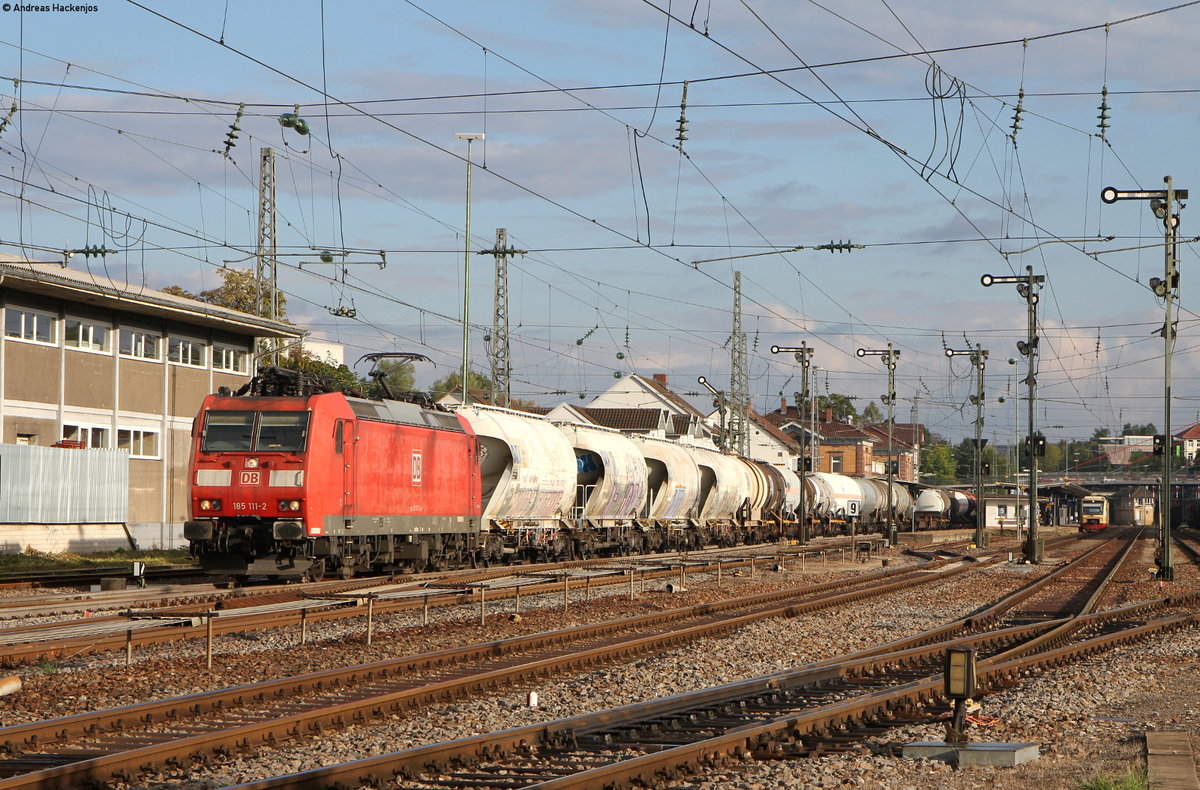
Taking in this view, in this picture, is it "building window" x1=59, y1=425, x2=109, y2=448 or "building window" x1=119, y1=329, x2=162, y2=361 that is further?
"building window" x1=119, y1=329, x2=162, y2=361

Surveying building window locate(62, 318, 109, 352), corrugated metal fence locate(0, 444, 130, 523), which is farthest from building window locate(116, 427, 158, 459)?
building window locate(62, 318, 109, 352)

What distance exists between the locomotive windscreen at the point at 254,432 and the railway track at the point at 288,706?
7.70 m

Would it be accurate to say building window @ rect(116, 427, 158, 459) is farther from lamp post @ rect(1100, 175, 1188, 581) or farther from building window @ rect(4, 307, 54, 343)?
lamp post @ rect(1100, 175, 1188, 581)

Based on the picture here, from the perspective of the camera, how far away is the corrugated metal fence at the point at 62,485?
3250 cm

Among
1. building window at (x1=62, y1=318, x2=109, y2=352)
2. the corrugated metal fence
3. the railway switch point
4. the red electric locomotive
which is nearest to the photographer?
the railway switch point

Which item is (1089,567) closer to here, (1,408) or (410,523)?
(410,523)

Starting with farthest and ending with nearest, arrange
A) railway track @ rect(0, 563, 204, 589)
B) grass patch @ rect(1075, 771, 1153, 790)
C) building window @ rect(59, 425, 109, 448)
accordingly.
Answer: building window @ rect(59, 425, 109, 448)
railway track @ rect(0, 563, 204, 589)
grass patch @ rect(1075, 771, 1153, 790)

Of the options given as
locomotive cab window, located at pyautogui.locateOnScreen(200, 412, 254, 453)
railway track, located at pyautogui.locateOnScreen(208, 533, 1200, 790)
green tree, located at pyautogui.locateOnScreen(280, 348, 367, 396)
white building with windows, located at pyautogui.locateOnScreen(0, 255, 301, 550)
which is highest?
green tree, located at pyautogui.locateOnScreen(280, 348, 367, 396)

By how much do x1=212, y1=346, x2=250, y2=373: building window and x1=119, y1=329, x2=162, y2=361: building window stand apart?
2876mm

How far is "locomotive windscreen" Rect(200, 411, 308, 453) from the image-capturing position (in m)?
22.8

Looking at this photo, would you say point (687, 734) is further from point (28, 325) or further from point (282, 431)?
point (28, 325)

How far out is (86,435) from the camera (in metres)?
37.4

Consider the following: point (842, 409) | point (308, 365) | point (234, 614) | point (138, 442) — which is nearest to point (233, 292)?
point (308, 365)

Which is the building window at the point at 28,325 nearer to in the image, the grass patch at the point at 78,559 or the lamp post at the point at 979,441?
the grass patch at the point at 78,559
